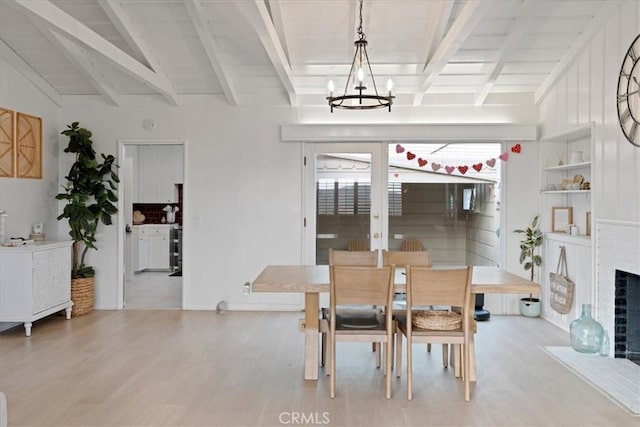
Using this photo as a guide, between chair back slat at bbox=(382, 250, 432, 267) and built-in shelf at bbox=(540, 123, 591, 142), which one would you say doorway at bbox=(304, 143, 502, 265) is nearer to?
built-in shelf at bbox=(540, 123, 591, 142)

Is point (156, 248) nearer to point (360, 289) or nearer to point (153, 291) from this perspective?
point (153, 291)

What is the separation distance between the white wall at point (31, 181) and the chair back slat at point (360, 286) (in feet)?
12.6

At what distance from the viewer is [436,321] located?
12.0 ft

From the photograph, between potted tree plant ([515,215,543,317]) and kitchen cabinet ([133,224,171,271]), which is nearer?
potted tree plant ([515,215,543,317])

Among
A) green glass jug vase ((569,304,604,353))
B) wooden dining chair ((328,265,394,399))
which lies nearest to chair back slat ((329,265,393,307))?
wooden dining chair ((328,265,394,399))

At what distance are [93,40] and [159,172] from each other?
17.4ft

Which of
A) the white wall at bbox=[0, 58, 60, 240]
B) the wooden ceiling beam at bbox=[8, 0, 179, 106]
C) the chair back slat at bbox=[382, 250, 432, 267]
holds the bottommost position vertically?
the chair back slat at bbox=[382, 250, 432, 267]

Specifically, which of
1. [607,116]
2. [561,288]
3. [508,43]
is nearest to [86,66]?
[508,43]

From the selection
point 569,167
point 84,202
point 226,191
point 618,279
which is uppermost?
point 569,167

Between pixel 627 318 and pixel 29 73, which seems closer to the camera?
pixel 627 318

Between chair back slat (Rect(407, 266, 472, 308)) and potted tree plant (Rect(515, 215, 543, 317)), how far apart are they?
119 inches

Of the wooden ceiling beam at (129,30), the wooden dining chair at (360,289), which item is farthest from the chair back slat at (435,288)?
the wooden ceiling beam at (129,30)

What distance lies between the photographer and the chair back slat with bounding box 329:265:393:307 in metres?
3.54

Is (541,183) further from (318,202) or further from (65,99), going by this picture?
(65,99)
